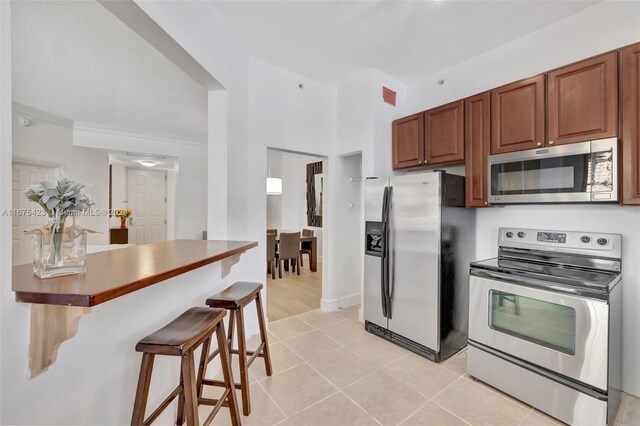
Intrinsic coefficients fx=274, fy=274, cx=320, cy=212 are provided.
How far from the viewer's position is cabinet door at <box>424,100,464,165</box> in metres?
2.60

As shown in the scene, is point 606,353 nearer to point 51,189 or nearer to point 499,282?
point 499,282

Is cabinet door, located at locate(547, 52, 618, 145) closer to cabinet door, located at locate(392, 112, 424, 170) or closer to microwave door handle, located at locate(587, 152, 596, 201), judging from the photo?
microwave door handle, located at locate(587, 152, 596, 201)

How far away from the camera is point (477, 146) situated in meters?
2.46

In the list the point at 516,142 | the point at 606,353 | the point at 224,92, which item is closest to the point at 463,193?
the point at 516,142

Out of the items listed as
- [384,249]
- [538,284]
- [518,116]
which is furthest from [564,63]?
[384,249]

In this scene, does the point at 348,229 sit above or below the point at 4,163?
below

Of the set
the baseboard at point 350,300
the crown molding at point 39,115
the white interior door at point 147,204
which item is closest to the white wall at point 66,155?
the crown molding at point 39,115

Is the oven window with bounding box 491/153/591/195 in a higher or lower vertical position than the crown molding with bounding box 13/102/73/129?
lower

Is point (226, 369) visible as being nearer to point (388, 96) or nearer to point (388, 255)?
point (388, 255)

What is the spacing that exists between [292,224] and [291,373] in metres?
5.19

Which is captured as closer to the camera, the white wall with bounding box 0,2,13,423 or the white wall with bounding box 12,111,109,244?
the white wall with bounding box 0,2,13,423

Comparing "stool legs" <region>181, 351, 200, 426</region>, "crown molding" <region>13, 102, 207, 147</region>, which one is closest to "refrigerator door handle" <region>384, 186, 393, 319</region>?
"stool legs" <region>181, 351, 200, 426</region>

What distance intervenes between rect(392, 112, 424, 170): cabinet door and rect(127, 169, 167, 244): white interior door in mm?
5416

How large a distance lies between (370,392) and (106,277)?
1.84 meters
